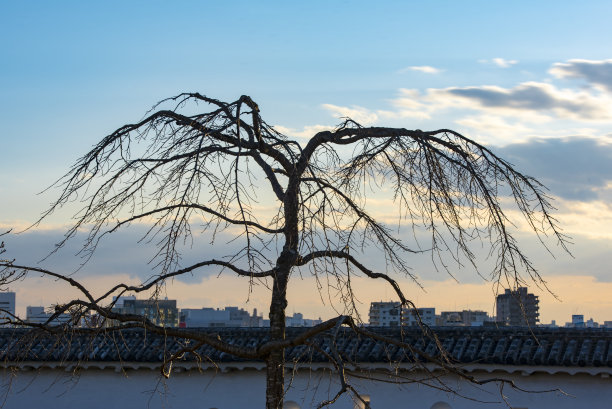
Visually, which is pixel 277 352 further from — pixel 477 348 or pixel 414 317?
pixel 477 348

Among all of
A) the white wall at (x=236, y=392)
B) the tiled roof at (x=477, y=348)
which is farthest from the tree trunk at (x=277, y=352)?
the white wall at (x=236, y=392)

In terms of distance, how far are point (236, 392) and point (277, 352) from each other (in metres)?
9.94

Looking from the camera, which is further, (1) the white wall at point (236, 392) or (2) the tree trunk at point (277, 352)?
(1) the white wall at point (236, 392)

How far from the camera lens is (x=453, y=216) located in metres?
7.07

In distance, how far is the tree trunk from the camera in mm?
7148

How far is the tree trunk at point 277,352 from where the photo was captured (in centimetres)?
715

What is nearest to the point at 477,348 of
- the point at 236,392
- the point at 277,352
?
the point at 236,392

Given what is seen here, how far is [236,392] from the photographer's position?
16.9 metres

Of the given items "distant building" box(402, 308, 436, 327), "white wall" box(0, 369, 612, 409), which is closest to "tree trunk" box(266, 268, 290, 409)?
"distant building" box(402, 308, 436, 327)

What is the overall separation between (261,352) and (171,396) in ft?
34.7

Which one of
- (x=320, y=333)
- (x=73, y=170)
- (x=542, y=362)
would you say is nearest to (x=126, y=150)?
(x=73, y=170)

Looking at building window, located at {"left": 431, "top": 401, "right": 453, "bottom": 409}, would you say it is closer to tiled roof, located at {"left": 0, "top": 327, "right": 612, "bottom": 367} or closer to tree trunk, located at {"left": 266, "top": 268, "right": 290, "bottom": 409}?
tiled roof, located at {"left": 0, "top": 327, "right": 612, "bottom": 367}

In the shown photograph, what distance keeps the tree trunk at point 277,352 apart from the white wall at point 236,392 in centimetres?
692

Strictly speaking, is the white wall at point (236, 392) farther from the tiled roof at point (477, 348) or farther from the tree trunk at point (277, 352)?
the tree trunk at point (277, 352)
